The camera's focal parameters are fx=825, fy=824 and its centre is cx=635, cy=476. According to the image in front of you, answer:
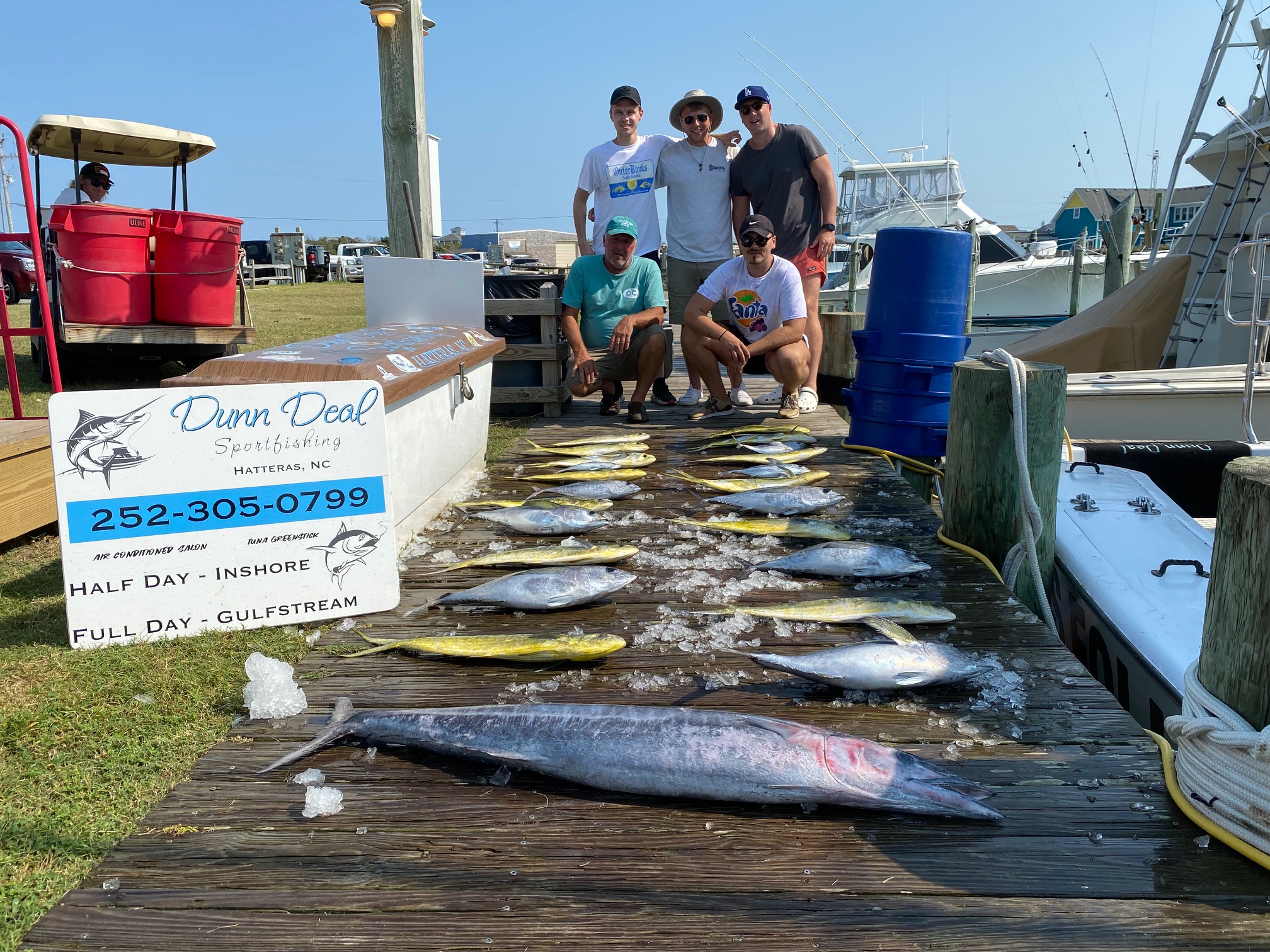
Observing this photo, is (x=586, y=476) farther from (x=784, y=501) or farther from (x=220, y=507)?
(x=220, y=507)

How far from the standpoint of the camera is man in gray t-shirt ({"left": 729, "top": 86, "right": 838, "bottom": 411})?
651cm

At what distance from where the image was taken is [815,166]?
6.59 m

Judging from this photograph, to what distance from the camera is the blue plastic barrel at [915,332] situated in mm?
4781

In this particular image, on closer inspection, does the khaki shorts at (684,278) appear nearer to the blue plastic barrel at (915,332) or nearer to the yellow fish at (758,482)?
the blue plastic barrel at (915,332)

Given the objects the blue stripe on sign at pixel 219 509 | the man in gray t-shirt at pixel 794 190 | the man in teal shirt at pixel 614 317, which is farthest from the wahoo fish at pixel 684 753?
the man in gray t-shirt at pixel 794 190

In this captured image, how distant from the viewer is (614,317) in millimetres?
6434

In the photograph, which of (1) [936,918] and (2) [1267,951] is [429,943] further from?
(2) [1267,951]

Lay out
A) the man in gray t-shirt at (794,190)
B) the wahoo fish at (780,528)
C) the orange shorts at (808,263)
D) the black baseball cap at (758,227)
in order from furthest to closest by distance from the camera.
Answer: the orange shorts at (808,263) < the man in gray t-shirt at (794,190) < the black baseball cap at (758,227) < the wahoo fish at (780,528)

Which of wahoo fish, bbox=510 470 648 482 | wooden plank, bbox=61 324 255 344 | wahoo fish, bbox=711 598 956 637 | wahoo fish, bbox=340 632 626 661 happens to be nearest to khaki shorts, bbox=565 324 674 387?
wahoo fish, bbox=510 470 648 482

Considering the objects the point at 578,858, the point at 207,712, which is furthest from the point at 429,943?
the point at 207,712

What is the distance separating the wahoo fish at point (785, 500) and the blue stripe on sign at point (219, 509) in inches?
72.1

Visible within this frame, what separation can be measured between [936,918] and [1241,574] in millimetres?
997

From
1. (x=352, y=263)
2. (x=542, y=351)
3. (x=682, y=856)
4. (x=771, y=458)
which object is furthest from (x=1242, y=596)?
(x=352, y=263)

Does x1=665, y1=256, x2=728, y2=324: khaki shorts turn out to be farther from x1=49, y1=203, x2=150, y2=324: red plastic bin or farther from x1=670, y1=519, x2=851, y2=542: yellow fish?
x1=49, y1=203, x2=150, y2=324: red plastic bin
